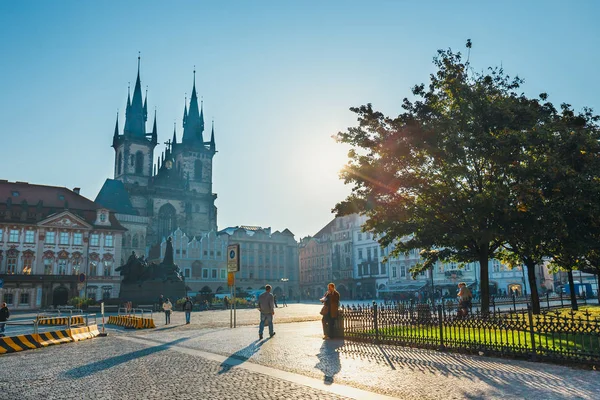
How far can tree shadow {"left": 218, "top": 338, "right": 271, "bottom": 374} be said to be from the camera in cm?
1066

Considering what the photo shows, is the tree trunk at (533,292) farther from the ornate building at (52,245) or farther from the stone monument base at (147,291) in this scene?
the ornate building at (52,245)

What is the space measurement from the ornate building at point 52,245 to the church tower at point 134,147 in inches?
1216

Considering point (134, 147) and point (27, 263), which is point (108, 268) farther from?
point (134, 147)

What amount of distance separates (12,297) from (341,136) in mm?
49913

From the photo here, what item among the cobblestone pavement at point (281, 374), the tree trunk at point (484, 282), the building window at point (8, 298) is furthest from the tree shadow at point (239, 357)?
the building window at point (8, 298)

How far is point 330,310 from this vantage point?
52.5 feet

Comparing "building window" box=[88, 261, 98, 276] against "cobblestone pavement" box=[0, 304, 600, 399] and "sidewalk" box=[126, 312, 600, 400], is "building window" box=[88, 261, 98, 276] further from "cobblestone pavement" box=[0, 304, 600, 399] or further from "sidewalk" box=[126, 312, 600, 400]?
"sidewalk" box=[126, 312, 600, 400]

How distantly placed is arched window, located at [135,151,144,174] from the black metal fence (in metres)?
88.6

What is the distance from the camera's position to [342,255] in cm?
8875

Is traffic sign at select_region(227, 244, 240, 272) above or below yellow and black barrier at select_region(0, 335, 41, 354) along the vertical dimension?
above

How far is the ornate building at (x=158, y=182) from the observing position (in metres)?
88.2

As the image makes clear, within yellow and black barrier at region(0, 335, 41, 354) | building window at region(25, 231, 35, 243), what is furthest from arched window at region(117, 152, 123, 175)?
yellow and black barrier at region(0, 335, 41, 354)

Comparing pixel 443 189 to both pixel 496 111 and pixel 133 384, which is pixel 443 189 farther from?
pixel 133 384

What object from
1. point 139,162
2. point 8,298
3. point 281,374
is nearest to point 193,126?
point 139,162
